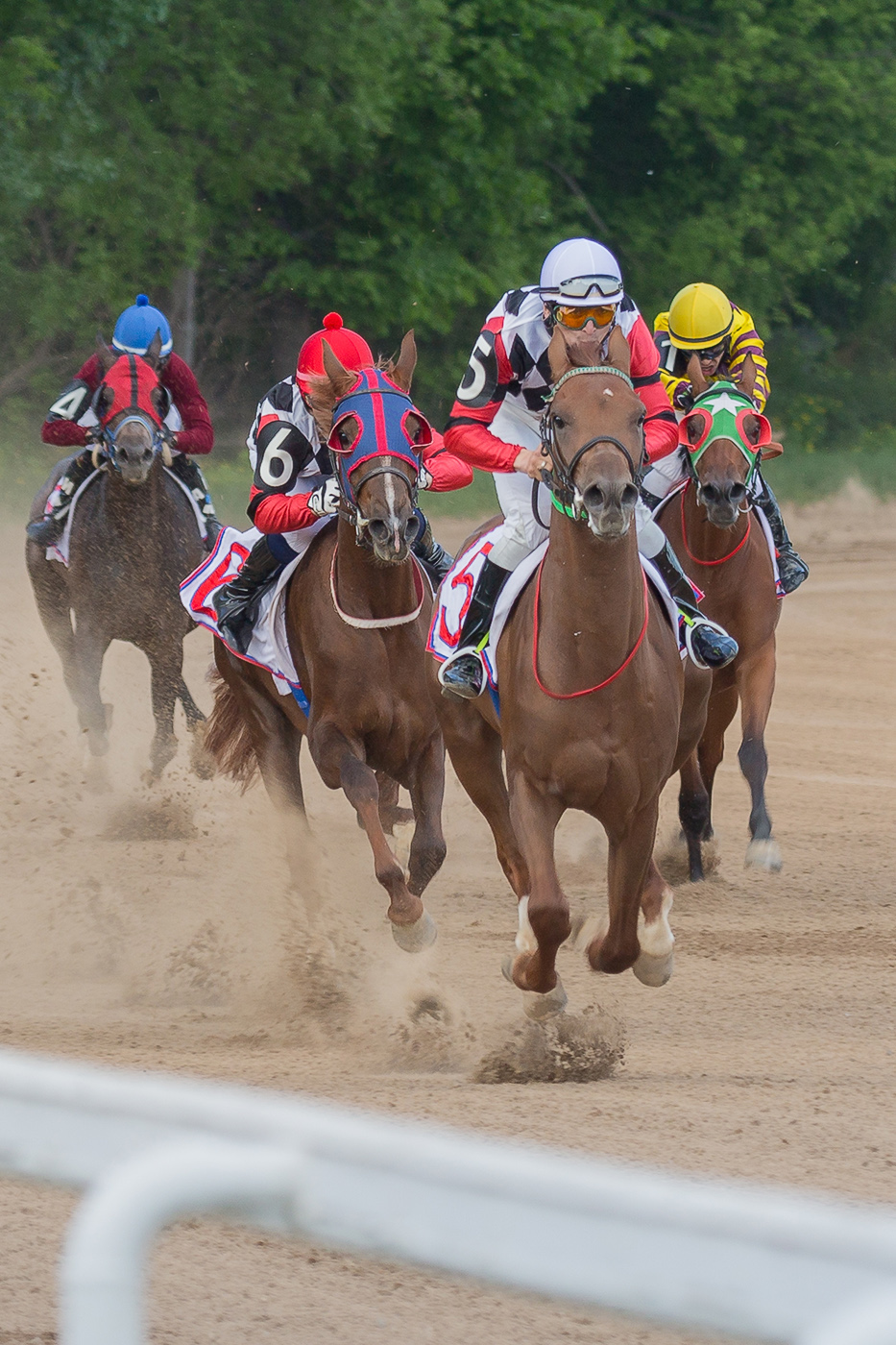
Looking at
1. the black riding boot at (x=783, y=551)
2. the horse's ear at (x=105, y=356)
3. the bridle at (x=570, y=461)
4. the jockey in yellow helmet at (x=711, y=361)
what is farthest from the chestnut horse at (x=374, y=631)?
the horse's ear at (x=105, y=356)

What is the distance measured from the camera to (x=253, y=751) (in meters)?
7.69

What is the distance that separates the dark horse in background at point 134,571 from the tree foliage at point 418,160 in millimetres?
10769

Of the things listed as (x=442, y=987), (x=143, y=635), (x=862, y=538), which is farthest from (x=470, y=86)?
(x=442, y=987)

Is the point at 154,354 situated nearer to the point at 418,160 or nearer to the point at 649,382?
Answer: the point at 649,382

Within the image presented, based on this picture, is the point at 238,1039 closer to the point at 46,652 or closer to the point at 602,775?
the point at 602,775

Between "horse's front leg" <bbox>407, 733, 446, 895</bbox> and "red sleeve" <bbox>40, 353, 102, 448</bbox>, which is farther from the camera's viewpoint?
"red sleeve" <bbox>40, 353, 102, 448</bbox>

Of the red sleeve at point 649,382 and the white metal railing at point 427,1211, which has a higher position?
the red sleeve at point 649,382

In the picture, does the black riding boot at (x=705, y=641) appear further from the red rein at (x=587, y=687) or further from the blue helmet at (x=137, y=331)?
the blue helmet at (x=137, y=331)

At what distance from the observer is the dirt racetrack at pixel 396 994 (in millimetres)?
3404

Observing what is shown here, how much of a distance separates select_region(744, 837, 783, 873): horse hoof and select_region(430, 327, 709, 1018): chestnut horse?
1.93m

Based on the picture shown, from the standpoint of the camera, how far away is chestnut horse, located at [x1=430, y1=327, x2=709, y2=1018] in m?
4.53

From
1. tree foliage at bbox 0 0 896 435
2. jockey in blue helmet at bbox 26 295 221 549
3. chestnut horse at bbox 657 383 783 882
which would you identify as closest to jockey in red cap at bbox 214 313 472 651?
chestnut horse at bbox 657 383 783 882

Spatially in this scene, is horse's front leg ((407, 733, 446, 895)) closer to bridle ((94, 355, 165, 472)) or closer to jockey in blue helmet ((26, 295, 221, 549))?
bridle ((94, 355, 165, 472))

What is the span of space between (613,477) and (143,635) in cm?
534
